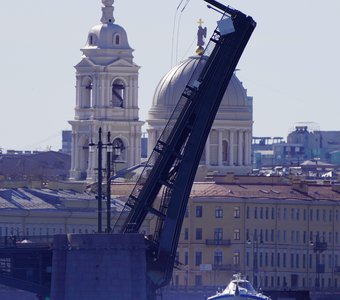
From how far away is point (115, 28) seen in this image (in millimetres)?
170250

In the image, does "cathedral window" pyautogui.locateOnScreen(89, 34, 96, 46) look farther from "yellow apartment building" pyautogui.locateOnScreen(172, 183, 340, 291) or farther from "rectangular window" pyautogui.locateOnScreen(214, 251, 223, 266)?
"rectangular window" pyautogui.locateOnScreen(214, 251, 223, 266)

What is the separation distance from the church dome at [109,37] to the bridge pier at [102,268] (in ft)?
285

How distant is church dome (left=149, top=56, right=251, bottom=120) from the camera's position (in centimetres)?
16075

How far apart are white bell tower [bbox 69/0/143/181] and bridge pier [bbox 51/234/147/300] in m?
84.7

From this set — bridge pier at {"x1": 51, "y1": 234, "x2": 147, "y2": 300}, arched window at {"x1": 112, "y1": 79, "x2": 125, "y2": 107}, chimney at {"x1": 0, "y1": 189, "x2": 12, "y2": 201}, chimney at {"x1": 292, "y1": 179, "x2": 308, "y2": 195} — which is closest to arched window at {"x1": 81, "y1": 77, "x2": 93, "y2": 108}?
arched window at {"x1": 112, "y1": 79, "x2": 125, "y2": 107}

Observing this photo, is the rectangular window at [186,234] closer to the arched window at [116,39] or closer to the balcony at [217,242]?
the balcony at [217,242]

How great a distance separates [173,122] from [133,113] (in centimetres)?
8547

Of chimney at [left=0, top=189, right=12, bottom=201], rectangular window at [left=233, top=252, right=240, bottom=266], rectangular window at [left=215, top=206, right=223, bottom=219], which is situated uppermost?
chimney at [left=0, top=189, right=12, bottom=201]

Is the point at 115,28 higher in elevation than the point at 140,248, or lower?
higher

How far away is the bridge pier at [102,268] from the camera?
3255 inches

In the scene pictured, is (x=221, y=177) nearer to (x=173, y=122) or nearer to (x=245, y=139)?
(x=245, y=139)

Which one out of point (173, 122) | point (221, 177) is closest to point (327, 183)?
point (221, 177)

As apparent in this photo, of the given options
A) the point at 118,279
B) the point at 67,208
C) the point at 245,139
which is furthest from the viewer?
the point at 245,139

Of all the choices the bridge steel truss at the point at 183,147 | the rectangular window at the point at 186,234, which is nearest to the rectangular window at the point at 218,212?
the rectangular window at the point at 186,234
